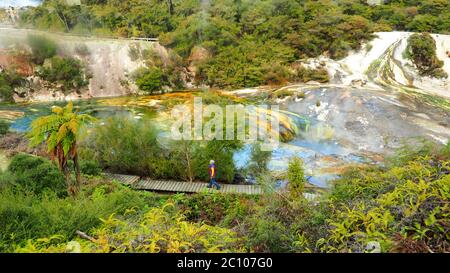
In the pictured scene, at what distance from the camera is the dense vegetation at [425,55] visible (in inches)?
489

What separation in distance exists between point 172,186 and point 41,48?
11390 millimetres

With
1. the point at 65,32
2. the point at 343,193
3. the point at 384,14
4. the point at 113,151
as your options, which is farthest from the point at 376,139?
the point at 65,32

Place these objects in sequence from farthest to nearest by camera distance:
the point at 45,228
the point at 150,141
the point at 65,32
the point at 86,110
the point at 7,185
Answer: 1. the point at 65,32
2. the point at 86,110
3. the point at 150,141
4. the point at 7,185
5. the point at 45,228

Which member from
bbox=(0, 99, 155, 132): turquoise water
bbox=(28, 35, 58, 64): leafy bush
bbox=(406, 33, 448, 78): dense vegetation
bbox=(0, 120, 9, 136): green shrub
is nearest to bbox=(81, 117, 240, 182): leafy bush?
bbox=(0, 99, 155, 132): turquoise water

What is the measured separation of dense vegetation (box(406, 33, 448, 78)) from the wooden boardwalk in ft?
30.6

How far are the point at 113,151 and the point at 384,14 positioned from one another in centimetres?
1374

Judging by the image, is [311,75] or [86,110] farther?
[311,75]

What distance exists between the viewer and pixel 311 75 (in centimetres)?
1373

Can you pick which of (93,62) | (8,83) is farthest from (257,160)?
(8,83)

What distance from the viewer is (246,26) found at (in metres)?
17.2

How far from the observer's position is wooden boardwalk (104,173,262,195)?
282 inches

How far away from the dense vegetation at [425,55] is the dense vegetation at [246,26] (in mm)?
1158
